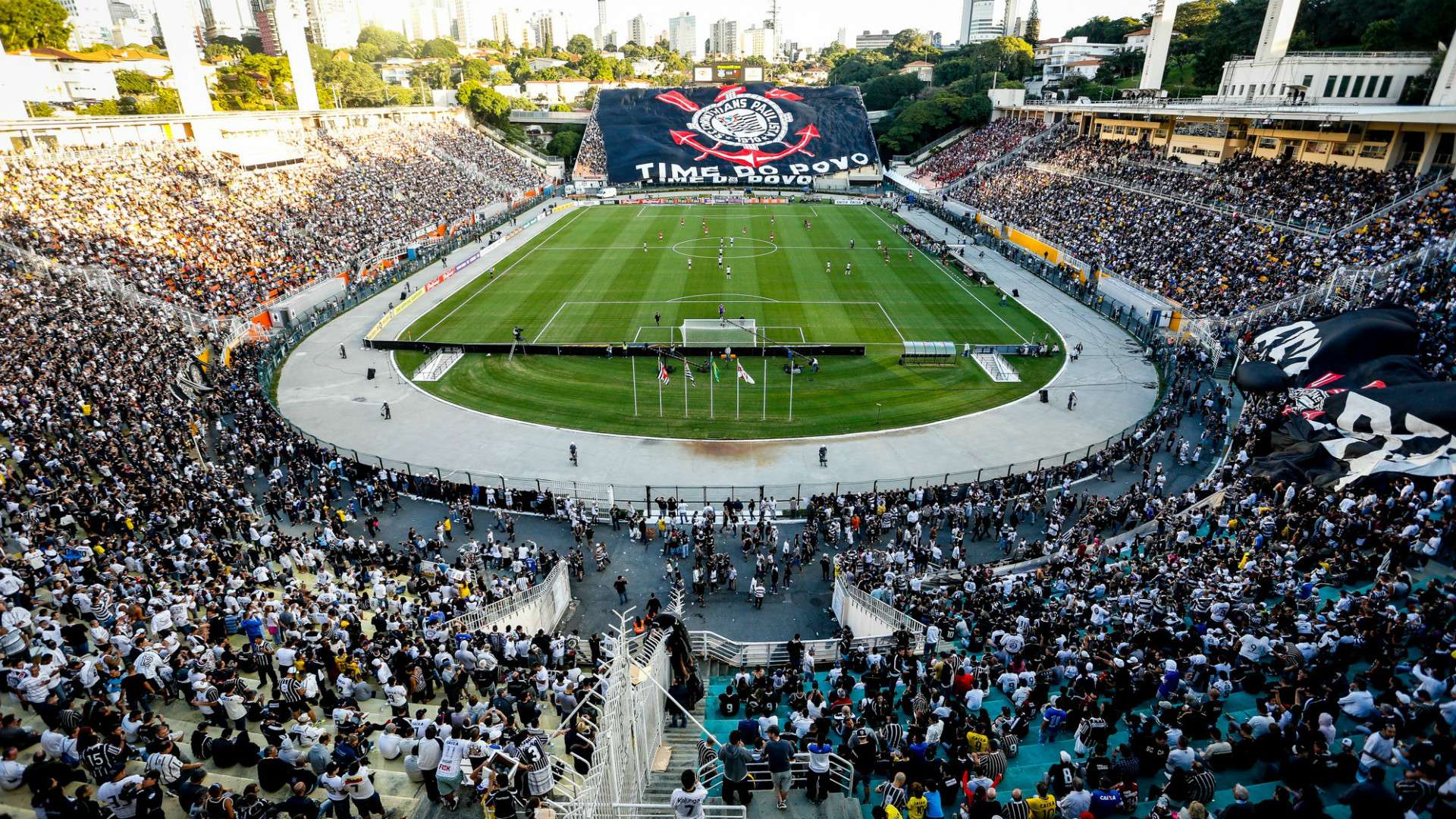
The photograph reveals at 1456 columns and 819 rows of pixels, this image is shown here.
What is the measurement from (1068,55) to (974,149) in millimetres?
40372

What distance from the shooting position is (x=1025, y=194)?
241 feet

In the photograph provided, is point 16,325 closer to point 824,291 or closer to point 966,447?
point 966,447

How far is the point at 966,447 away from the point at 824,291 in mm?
25243

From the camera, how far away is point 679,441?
3097 cm

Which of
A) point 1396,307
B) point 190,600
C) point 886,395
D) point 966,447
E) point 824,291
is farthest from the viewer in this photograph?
point 824,291

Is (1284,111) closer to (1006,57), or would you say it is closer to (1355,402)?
(1355,402)

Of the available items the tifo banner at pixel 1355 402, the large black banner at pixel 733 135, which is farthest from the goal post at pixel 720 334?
the large black banner at pixel 733 135

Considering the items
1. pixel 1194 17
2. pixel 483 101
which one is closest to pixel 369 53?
pixel 483 101

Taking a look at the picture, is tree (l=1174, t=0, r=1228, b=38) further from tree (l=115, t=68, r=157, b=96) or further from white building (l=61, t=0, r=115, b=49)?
white building (l=61, t=0, r=115, b=49)

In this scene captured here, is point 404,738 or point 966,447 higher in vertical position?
point 404,738

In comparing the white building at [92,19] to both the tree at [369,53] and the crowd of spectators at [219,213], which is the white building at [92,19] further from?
the crowd of spectators at [219,213]

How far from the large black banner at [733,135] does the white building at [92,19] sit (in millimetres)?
136336

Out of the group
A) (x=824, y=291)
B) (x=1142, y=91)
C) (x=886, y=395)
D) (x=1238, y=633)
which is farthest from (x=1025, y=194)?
(x=1238, y=633)

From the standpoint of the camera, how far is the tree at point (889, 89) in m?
123
